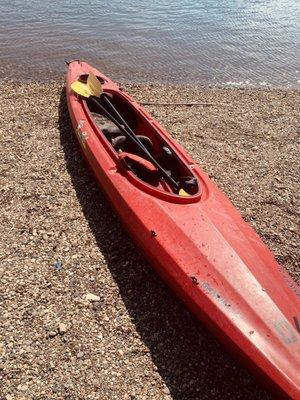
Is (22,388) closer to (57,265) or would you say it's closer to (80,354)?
(80,354)

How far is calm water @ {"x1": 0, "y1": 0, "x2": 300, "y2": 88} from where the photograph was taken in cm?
1412

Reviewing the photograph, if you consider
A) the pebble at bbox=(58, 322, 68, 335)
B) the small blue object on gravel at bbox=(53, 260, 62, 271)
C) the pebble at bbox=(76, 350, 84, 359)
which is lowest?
the pebble at bbox=(76, 350, 84, 359)

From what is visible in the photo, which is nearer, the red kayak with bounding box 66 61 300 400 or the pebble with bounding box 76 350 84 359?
the red kayak with bounding box 66 61 300 400

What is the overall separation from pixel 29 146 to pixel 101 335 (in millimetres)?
4864

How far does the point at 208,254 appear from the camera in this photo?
17.4 ft

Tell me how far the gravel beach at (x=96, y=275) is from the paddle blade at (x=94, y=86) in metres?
1.10

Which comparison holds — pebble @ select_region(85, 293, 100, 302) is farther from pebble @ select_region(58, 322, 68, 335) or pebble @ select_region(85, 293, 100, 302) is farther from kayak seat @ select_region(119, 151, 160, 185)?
kayak seat @ select_region(119, 151, 160, 185)

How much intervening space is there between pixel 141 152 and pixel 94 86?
220cm

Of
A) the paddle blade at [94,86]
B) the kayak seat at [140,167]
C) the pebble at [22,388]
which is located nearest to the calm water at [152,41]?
the paddle blade at [94,86]

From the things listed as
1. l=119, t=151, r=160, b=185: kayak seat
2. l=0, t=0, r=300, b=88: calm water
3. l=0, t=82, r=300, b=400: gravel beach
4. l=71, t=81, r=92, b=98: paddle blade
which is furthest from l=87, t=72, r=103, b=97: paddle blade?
l=0, t=0, r=300, b=88: calm water

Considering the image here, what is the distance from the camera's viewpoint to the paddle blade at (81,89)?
28.8ft

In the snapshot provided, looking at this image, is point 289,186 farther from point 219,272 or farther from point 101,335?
point 101,335

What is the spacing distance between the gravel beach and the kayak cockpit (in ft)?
2.64

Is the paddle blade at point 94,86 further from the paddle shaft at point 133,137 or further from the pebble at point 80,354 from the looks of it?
the pebble at point 80,354
